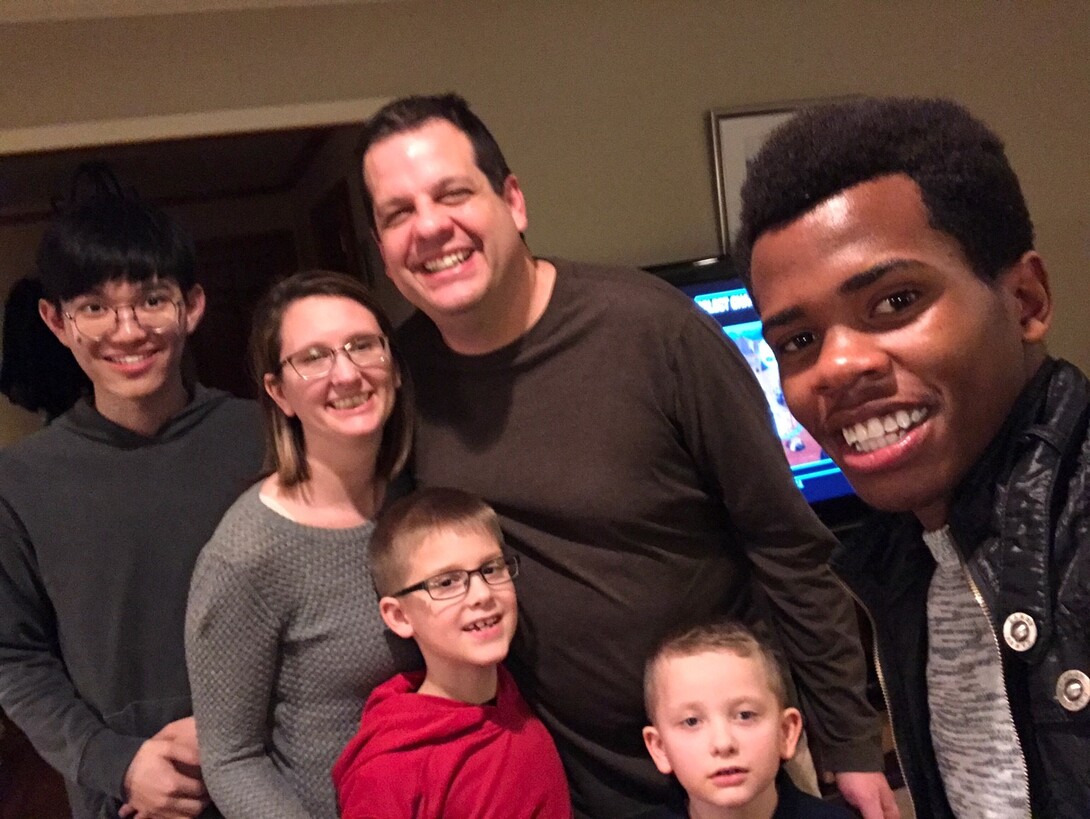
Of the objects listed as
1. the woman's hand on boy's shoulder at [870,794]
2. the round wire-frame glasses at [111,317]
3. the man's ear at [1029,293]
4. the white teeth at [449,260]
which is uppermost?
the round wire-frame glasses at [111,317]

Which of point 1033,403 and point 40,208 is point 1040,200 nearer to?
point 1033,403

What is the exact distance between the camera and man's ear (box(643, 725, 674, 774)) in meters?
1.20

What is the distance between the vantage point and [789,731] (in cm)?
121

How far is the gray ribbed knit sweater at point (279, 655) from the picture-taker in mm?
1163

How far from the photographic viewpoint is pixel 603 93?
2545 mm

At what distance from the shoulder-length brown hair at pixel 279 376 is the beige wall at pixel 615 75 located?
1.27 metres

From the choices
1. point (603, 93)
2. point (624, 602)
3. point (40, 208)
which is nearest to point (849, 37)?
point (603, 93)

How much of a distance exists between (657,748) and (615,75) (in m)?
1.98

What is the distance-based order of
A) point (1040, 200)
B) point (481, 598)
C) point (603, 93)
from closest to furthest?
point (481, 598) → point (603, 93) → point (1040, 200)

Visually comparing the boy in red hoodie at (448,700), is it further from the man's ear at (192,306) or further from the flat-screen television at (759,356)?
the flat-screen television at (759,356)

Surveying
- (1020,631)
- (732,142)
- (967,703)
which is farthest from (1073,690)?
(732,142)

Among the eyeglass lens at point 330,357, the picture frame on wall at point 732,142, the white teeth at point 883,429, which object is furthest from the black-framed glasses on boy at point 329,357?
the picture frame on wall at point 732,142

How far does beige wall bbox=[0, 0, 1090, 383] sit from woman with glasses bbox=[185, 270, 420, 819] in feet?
4.33

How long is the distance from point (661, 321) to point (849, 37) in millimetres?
2001
